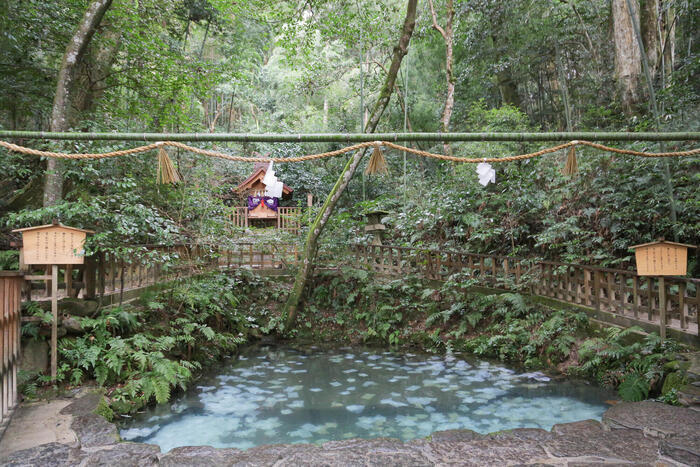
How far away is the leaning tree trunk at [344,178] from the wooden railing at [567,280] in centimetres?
146

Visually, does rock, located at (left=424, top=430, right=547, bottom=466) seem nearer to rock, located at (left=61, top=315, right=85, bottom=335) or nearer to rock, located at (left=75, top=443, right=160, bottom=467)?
rock, located at (left=75, top=443, right=160, bottom=467)

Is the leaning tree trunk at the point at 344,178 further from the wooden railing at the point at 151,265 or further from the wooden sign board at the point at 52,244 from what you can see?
the wooden sign board at the point at 52,244

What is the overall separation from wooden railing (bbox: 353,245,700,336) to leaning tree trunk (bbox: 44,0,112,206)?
5897mm

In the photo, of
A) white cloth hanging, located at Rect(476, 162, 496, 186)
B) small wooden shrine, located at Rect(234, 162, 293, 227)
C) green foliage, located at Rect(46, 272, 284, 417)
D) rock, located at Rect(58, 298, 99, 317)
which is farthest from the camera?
small wooden shrine, located at Rect(234, 162, 293, 227)

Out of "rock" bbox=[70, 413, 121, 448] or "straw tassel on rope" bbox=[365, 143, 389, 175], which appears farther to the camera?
"straw tassel on rope" bbox=[365, 143, 389, 175]

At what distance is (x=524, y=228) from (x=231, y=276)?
6197 millimetres

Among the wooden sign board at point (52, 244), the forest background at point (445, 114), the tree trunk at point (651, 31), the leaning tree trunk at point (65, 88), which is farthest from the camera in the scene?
the tree trunk at point (651, 31)

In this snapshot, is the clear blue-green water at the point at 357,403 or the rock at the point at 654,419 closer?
the rock at the point at 654,419

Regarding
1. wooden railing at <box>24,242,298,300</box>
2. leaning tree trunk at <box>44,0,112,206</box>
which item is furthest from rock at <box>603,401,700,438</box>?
leaning tree trunk at <box>44,0,112,206</box>

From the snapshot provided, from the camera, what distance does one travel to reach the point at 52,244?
441 centimetres

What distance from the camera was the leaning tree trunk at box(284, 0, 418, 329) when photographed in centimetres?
755

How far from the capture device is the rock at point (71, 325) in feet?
16.2

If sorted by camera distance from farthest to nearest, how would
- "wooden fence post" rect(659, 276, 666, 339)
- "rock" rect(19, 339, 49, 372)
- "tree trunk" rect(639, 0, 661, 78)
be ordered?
"tree trunk" rect(639, 0, 661, 78) < "wooden fence post" rect(659, 276, 666, 339) < "rock" rect(19, 339, 49, 372)

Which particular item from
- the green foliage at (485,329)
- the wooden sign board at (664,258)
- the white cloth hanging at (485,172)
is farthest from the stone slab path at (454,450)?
the white cloth hanging at (485,172)
